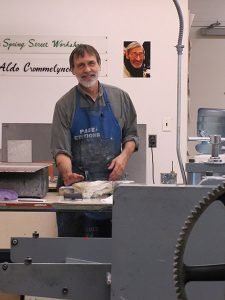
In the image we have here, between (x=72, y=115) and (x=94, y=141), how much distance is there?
15cm

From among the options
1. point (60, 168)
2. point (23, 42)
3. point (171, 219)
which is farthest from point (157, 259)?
point (23, 42)

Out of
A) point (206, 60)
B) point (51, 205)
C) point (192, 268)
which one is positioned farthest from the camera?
point (206, 60)

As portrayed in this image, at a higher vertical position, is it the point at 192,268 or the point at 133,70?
the point at 133,70

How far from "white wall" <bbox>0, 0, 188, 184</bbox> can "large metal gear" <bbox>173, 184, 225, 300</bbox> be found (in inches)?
114

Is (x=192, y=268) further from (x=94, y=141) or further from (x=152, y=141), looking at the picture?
(x=152, y=141)

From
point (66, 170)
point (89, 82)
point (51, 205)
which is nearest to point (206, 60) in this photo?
point (89, 82)

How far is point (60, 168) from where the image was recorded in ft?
6.94

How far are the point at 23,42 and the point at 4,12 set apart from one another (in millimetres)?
252

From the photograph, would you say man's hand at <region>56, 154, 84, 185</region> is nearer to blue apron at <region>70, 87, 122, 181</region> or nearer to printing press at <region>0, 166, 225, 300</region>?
blue apron at <region>70, 87, 122, 181</region>

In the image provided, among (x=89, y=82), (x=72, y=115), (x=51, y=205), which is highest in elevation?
(x=89, y=82)

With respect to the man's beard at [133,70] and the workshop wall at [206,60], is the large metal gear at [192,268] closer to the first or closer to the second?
the man's beard at [133,70]

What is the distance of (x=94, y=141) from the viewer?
87.3 inches

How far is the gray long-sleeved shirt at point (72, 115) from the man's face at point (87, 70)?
0.05m

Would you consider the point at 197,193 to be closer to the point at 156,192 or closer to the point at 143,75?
the point at 156,192
